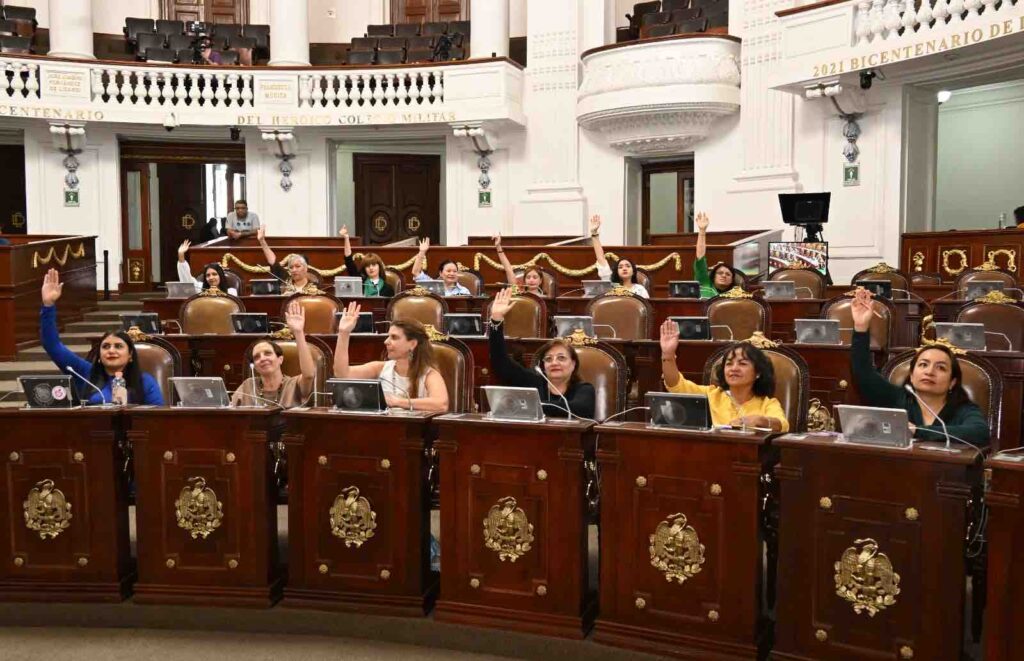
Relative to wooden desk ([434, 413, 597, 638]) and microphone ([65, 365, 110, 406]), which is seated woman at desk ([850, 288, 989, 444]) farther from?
microphone ([65, 365, 110, 406])

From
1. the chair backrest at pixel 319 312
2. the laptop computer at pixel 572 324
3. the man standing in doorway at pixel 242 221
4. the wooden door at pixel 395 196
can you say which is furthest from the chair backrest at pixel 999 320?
the wooden door at pixel 395 196

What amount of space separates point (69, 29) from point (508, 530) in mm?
12449

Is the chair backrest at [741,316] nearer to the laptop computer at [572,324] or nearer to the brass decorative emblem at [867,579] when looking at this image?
the laptop computer at [572,324]

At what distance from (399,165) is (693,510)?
12233 millimetres

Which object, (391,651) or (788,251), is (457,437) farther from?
(788,251)

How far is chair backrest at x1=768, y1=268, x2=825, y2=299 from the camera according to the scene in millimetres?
7477

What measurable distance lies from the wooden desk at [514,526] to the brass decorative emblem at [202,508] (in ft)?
2.73

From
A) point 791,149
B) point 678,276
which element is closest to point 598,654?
point 678,276

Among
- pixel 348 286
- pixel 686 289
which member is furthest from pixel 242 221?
pixel 686 289

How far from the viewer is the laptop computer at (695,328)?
16.7 ft

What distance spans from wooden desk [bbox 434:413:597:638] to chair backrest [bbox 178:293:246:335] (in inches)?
131

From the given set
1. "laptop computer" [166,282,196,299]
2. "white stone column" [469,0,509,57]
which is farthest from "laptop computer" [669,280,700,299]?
"white stone column" [469,0,509,57]

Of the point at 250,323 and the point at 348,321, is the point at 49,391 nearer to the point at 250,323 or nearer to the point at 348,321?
the point at 348,321

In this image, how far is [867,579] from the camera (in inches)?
98.3
